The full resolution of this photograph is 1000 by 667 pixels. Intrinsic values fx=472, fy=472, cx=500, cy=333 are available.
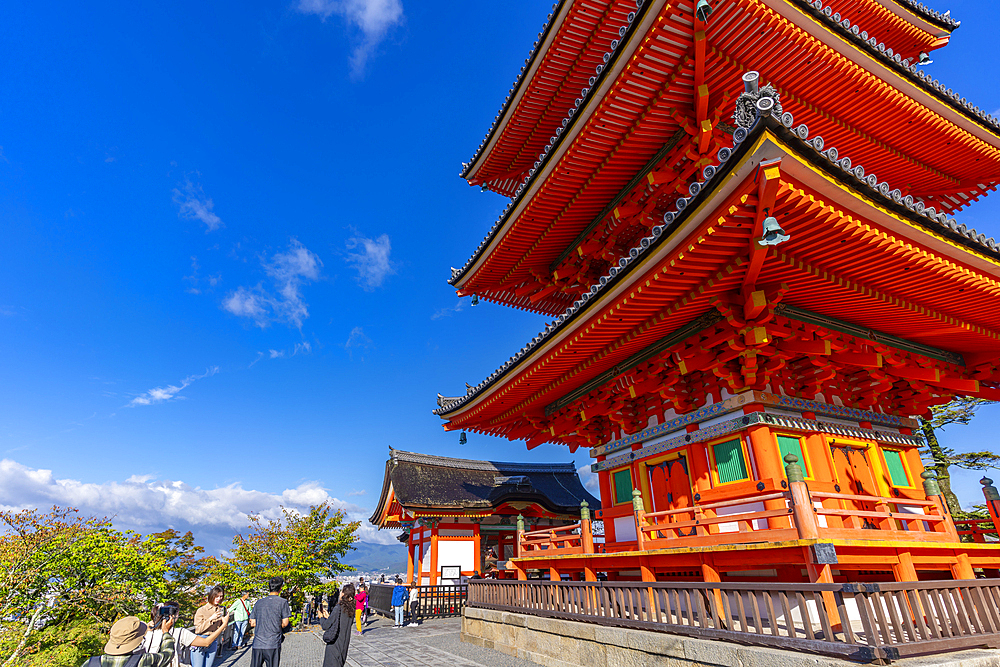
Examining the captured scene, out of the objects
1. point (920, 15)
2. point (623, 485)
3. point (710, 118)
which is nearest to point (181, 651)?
point (623, 485)

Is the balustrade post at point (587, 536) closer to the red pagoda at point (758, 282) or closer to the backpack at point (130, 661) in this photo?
the red pagoda at point (758, 282)

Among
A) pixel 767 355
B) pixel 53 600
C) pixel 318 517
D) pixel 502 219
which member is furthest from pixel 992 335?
pixel 53 600

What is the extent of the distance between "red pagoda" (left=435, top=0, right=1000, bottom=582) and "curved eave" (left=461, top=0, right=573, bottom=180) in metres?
0.07

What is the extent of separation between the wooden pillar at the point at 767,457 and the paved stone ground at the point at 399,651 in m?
6.03

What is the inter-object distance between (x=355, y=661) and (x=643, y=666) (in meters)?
7.66

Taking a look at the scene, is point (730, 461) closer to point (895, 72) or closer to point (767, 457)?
point (767, 457)

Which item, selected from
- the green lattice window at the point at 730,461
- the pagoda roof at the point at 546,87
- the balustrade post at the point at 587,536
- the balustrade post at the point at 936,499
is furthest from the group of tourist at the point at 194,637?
the pagoda roof at the point at 546,87

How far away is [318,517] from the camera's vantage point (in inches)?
701

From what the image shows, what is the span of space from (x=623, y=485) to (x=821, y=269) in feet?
22.4

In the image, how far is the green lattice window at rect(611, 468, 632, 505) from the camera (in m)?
11.5

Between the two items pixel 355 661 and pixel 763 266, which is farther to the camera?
pixel 355 661

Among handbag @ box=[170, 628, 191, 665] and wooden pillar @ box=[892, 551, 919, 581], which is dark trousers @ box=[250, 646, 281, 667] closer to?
handbag @ box=[170, 628, 191, 665]

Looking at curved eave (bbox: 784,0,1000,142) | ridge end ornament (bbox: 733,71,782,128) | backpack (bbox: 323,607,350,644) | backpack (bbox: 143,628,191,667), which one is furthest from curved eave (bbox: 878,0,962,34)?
backpack (bbox: 143,628,191,667)

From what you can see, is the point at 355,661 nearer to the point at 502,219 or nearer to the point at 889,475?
the point at 502,219
